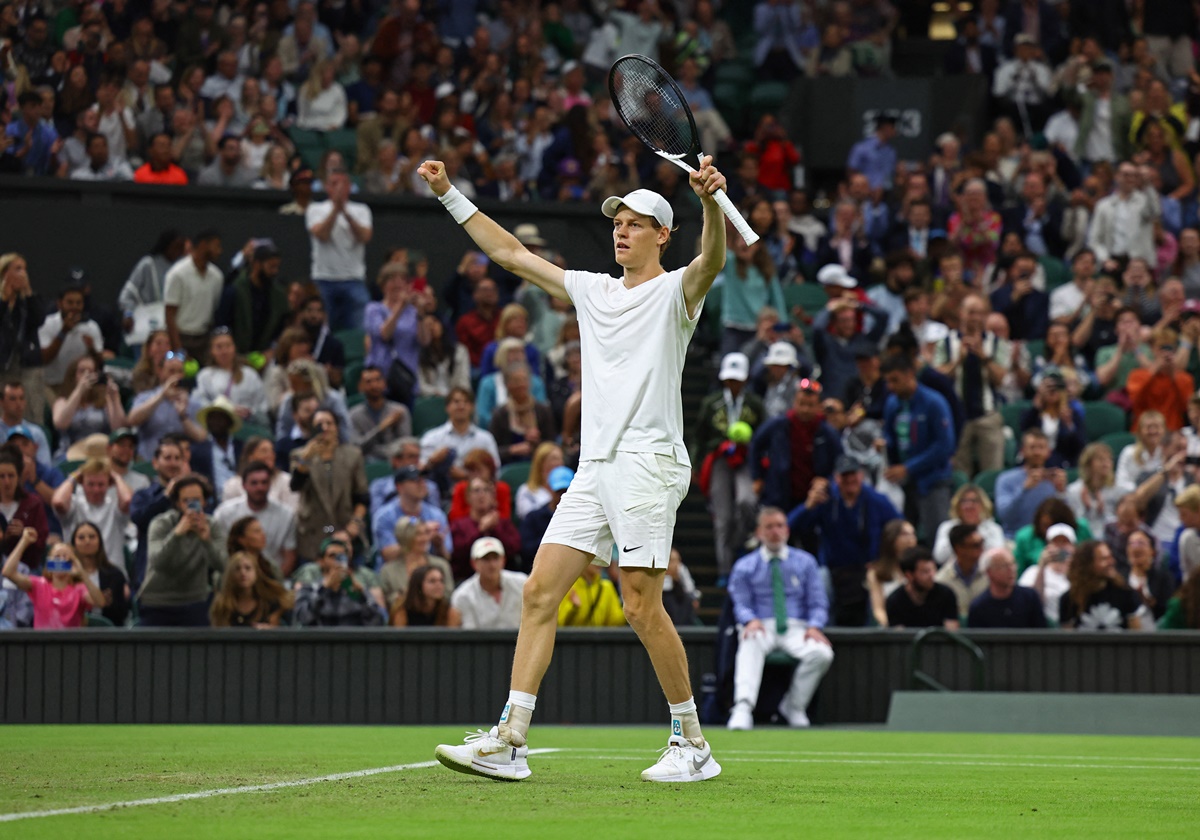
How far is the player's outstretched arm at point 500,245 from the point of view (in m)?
7.29

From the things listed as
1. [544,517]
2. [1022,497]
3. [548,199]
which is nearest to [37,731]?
[544,517]

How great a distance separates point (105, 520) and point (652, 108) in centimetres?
742

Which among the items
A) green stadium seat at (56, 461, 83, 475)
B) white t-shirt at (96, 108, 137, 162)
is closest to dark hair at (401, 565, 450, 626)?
green stadium seat at (56, 461, 83, 475)

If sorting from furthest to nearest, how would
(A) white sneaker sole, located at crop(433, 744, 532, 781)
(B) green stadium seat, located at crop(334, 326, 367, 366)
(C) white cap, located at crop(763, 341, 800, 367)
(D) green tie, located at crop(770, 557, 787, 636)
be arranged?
(B) green stadium seat, located at crop(334, 326, 367, 366), (C) white cap, located at crop(763, 341, 800, 367), (D) green tie, located at crop(770, 557, 787, 636), (A) white sneaker sole, located at crop(433, 744, 532, 781)

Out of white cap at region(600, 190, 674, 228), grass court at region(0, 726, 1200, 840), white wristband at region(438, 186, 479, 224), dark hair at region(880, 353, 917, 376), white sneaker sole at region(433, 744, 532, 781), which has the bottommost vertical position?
grass court at region(0, 726, 1200, 840)

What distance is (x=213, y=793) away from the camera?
6219 mm

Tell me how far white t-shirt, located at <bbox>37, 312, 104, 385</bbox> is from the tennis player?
995cm

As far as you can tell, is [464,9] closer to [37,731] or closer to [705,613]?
[705,613]

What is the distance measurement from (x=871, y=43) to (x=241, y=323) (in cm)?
1124

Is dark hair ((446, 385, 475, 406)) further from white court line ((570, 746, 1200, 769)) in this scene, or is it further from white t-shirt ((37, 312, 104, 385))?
white court line ((570, 746, 1200, 769))

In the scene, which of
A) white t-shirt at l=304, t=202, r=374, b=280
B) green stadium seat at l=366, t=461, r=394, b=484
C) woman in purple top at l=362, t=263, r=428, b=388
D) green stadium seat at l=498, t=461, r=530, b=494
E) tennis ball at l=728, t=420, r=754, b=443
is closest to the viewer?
tennis ball at l=728, t=420, r=754, b=443

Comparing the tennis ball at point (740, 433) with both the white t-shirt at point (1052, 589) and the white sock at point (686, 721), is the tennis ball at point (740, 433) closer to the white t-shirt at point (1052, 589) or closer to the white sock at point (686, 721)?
the white t-shirt at point (1052, 589)

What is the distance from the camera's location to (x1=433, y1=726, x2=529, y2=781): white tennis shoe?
663 centimetres

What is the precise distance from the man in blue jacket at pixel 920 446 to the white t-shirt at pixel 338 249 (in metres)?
5.37
